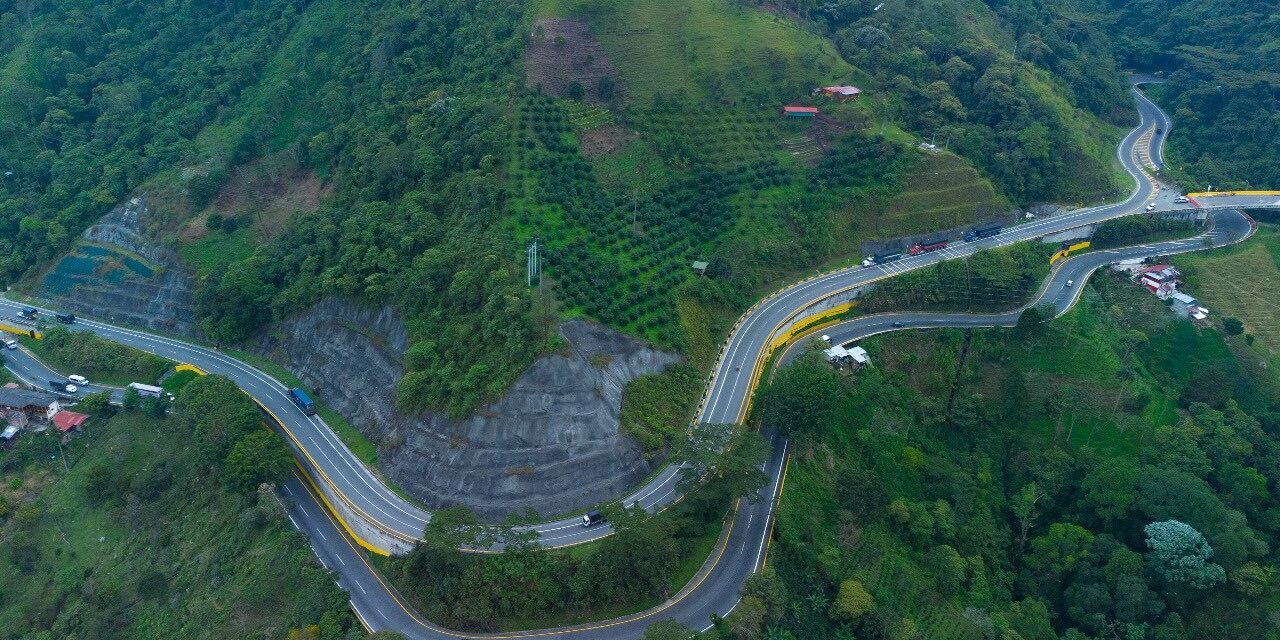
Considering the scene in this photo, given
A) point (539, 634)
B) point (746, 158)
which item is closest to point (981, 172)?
point (746, 158)

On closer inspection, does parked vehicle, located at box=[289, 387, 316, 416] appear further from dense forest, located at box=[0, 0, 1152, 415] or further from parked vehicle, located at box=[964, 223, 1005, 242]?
parked vehicle, located at box=[964, 223, 1005, 242]

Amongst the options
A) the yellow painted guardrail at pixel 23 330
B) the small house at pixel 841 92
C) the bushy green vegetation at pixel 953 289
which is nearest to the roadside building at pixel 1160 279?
the bushy green vegetation at pixel 953 289

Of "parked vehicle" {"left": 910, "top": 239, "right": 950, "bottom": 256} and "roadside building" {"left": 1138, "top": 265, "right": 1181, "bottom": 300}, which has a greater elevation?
"parked vehicle" {"left": 910, "top": 239, "right": 950, "bottom": 256}

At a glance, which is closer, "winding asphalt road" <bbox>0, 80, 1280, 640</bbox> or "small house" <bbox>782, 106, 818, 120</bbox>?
"winding asphalt road" <bbox>0, 80, 1280, 640</bbox>

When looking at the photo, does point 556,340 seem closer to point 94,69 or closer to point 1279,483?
point 1279,483

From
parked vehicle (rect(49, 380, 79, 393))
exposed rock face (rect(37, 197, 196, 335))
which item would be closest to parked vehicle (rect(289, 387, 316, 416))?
exposed rock face (rect(37, 197, 196, 335))

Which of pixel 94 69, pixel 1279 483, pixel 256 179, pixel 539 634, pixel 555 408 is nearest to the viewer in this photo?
pixel 539 634

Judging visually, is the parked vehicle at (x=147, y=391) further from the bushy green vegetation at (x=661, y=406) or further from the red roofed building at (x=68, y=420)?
the bushy green vegetation at (x=661, y=406)
